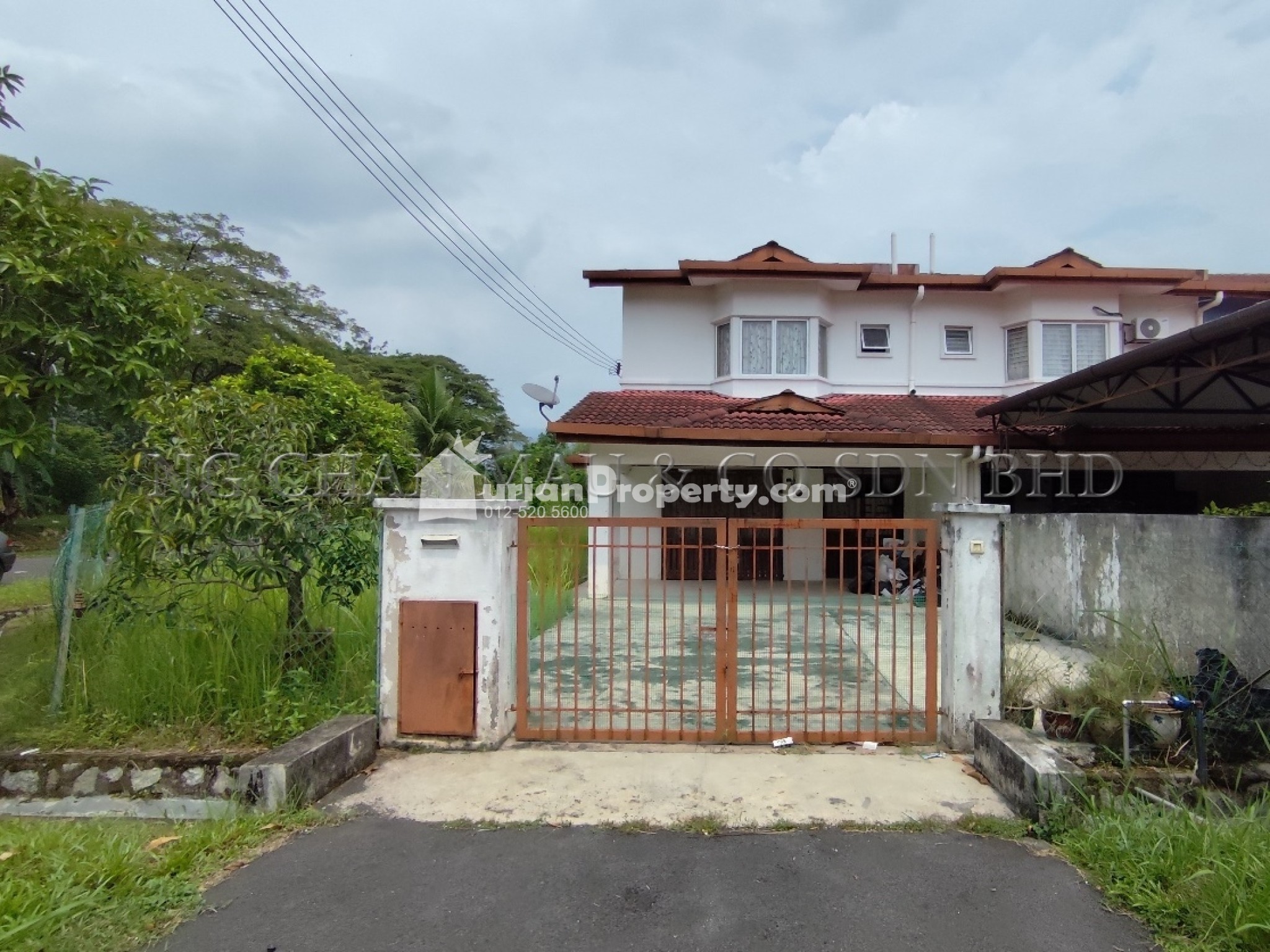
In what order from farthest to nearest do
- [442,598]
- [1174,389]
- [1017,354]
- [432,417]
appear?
[432,417], [1017,354], [1174,389], [442,598]

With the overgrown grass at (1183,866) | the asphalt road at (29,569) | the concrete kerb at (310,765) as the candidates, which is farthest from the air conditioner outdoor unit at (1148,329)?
the asphalt road at (29,569)

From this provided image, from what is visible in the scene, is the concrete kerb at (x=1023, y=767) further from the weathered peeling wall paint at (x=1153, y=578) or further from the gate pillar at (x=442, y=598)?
the gate pillar at (x=442, y=598)

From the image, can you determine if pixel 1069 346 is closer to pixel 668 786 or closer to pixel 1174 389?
pixel 1174 389

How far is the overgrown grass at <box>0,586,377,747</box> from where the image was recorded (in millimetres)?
4215

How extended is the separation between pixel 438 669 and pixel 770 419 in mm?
7808

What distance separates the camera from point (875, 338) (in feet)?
44.5

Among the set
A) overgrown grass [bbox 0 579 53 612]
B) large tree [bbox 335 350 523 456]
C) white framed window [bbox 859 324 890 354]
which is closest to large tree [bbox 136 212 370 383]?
large tree [bbox 335 350 523 456]

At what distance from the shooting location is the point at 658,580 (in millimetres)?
11586

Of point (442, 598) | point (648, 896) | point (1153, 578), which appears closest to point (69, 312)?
point (442, 598)

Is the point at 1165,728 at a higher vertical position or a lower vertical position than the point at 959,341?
lower

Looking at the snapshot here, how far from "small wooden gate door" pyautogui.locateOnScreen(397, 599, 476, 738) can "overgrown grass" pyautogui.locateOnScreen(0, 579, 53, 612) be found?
4587 mm

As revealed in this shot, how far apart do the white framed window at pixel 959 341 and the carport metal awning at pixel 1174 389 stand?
3.06m
